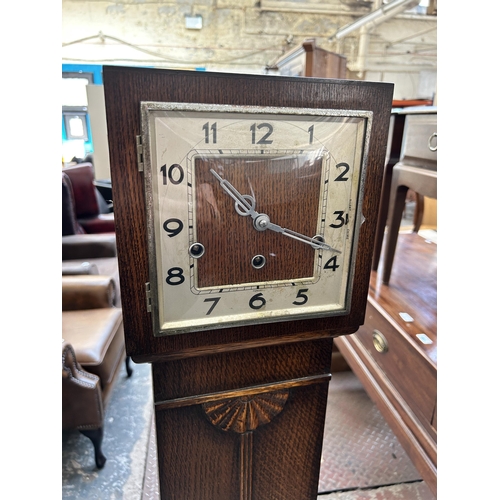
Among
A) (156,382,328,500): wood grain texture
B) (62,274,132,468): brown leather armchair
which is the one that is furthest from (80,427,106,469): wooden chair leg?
(156,382,328,500): wood grain texture

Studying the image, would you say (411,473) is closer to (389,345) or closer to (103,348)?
(389,345)

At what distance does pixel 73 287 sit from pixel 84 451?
587 millimetres

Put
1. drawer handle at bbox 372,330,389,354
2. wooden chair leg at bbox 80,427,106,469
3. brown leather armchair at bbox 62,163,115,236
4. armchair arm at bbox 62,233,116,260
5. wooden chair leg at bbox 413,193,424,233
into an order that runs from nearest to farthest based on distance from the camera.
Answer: drawer handle at bbox 372,330,389,354, wooden chair leg at bbox 80,427,106,469, wooden chair leg at bbox 413,193,424,233, armchair arm at bbox 62,233,116,260, brown leather armchair at bbox 62,163,115,236

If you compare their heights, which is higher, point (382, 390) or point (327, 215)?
point (327, 215)

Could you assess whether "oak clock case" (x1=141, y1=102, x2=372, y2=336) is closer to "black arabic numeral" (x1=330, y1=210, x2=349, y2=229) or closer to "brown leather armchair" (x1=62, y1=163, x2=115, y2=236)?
"black arabic numeral" (x1=330, y1=210, x2=349, y2=229)

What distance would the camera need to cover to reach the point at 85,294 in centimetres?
148

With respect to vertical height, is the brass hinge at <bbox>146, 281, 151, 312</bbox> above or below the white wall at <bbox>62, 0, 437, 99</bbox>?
below

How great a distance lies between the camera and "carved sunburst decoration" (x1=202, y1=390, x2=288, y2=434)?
1.93ft

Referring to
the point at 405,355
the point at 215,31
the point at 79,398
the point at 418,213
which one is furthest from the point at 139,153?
the point at 215,31

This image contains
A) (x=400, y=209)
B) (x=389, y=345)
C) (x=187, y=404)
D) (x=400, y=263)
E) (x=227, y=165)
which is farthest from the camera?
(x=400, y=263)

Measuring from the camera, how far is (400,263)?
1438 mm

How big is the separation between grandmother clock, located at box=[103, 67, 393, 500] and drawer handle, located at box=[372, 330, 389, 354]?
0.52 meters

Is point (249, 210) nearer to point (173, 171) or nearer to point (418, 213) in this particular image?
point (173, 171)

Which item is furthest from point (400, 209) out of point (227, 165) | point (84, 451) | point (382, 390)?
point (84, 451)
